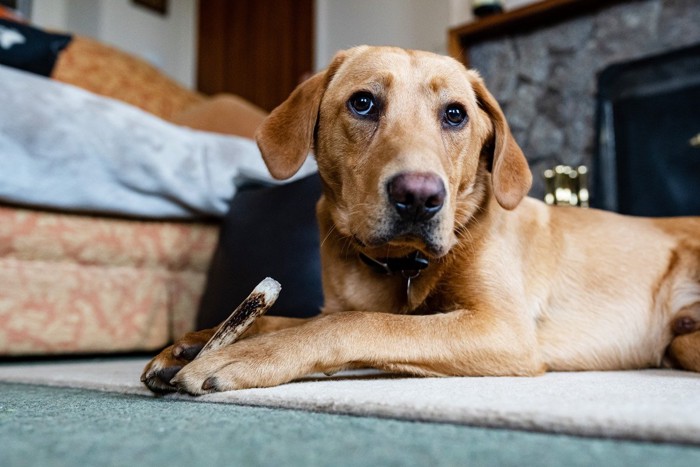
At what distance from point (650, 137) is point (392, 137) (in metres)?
2.77

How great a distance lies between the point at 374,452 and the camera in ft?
2.59

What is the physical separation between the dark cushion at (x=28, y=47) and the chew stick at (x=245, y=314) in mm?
2057

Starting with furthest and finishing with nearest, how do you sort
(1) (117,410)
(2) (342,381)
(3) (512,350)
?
1. (3) (512,350)
2. (2) (342,381)
3. (1) (117,410)

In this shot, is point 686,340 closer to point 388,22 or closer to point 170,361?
point 170,361

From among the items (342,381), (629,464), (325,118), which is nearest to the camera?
(629,464)

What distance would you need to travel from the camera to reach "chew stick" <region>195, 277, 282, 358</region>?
1.37 meters

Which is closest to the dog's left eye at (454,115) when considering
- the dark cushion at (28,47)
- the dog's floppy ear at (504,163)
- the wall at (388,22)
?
the dog's floppy ear at (504,163)

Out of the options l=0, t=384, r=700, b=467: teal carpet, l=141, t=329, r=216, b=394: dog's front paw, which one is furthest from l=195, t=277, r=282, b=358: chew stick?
l=0, t=384, r=700, b=467: teal carpet

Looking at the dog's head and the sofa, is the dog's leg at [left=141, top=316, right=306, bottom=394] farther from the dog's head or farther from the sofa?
the sofa

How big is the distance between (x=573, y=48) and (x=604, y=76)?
1.22ft

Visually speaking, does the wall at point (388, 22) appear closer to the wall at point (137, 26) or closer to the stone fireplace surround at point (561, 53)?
the stone fireplace surround at point (561, 53)

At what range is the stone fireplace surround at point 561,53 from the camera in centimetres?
393

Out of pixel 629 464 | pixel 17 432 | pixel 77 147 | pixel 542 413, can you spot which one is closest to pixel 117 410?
pixel 17 432

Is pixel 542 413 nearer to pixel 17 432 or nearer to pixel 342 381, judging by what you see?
pixel 342 381
